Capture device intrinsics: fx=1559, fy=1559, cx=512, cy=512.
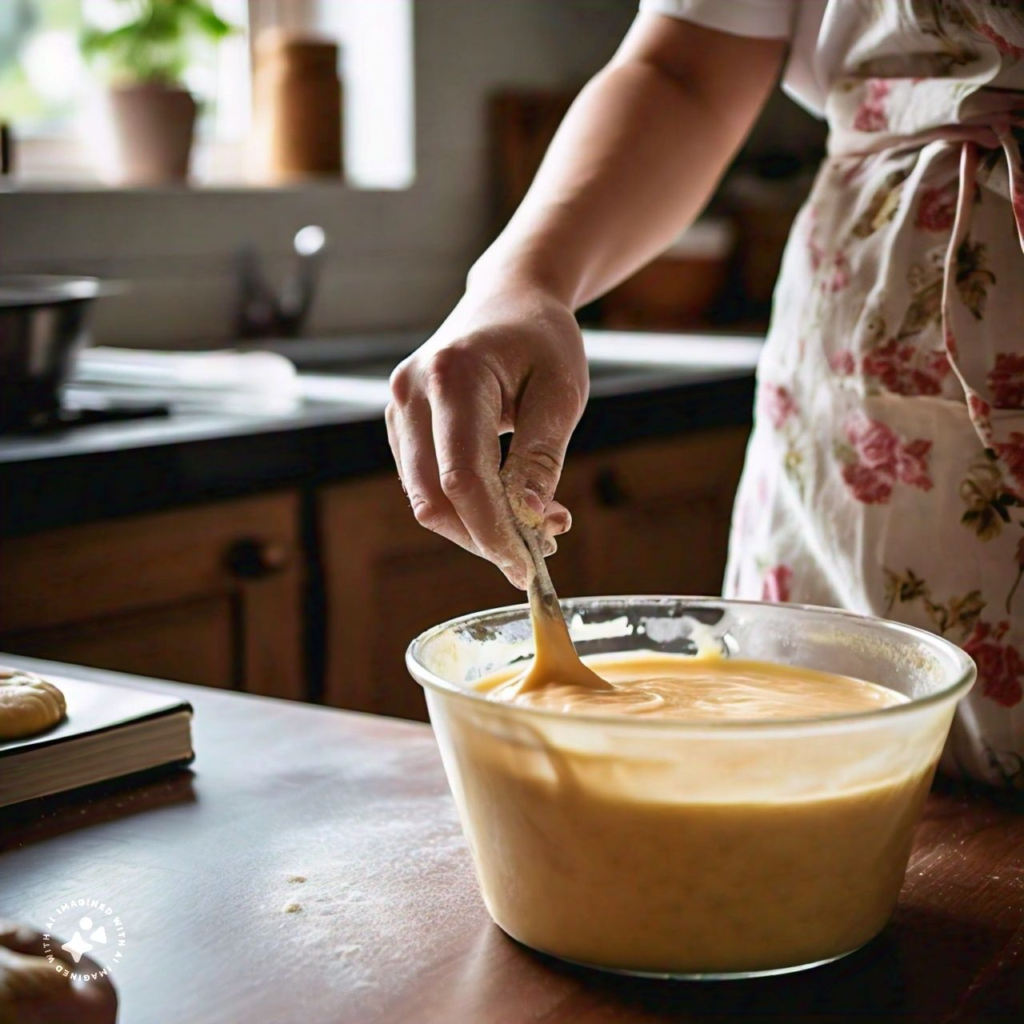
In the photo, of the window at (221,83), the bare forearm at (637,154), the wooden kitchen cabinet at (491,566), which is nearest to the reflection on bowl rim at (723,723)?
the bare forearm at (637,154)

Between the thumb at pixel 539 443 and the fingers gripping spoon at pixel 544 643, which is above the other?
the thumb at pixel 539 443

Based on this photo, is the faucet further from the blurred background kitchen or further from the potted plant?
the potted plant

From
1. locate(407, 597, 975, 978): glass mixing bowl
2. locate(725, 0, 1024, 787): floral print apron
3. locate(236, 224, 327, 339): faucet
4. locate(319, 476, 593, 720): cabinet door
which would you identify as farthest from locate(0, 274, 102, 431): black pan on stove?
locate(407, 597, 975, 978): glass mixing bowl

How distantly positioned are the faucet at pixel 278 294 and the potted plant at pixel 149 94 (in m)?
0.21

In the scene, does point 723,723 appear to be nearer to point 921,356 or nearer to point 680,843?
point 680,843

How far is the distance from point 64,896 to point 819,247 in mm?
654

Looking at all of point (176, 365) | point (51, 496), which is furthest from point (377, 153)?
point (51, 496)

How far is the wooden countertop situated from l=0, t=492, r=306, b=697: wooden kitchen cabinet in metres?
0.72

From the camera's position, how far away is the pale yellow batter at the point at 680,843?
1.89ft

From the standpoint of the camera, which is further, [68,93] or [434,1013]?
[68,93]

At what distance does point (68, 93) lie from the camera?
2.61m

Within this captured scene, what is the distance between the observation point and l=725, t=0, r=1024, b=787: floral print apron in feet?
3.10

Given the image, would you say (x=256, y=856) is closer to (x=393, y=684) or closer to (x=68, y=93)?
(x=393, y=684)

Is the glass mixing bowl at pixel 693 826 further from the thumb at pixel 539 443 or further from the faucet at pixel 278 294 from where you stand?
the faucet at pixel 278 294
